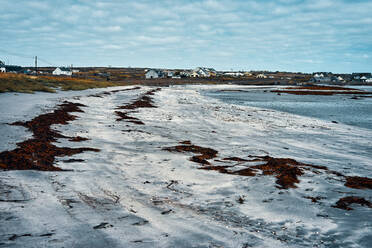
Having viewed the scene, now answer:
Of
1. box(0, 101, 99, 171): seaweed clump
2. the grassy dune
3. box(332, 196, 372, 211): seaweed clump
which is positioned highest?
the grassy dune

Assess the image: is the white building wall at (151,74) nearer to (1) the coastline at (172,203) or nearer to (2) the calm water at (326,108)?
(2) the calm water at (326,108)

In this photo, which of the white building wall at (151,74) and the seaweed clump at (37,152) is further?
the white building wall at (151,74)

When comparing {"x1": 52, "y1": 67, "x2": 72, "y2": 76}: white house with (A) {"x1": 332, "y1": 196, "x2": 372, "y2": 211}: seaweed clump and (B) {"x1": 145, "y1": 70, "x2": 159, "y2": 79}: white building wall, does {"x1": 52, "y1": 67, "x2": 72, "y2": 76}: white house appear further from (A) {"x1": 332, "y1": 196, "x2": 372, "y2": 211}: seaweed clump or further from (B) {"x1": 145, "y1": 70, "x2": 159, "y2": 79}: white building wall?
(A) {"x1": 332, "y1": 196, "x2": 372, "y2": 211}: seaweed clump

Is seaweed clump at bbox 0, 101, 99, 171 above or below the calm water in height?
below

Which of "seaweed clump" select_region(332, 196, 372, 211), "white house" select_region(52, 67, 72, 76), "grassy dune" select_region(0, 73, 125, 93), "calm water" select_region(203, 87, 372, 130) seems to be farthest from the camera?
"white house" select_region(52, 67, 72, 76)

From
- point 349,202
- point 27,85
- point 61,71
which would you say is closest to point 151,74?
point 61,71

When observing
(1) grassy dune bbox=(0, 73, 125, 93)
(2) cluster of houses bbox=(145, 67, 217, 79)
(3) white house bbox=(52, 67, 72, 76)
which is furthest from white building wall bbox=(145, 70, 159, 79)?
(1) grassy dune bbox=(0, 73, 125, 93)

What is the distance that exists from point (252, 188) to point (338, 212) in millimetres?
1539

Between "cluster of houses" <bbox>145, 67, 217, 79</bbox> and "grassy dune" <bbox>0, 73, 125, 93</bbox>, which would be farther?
"cluster of houses" <bbox>145, 67, 217, 79</bbox>

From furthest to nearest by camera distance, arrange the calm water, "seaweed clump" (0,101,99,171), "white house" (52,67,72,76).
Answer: "white house" (52,67,72,76) < the calm water < "seaweed clump" (0,101,99,171)

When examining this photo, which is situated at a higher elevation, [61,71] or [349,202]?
[61,71]

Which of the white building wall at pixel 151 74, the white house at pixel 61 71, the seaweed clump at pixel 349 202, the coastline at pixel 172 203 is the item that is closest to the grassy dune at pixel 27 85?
the coastline at pixel 172 203

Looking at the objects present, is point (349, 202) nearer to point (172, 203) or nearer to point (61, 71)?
point (172, 203)

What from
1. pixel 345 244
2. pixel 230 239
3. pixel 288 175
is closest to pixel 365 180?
pixel 288 175
